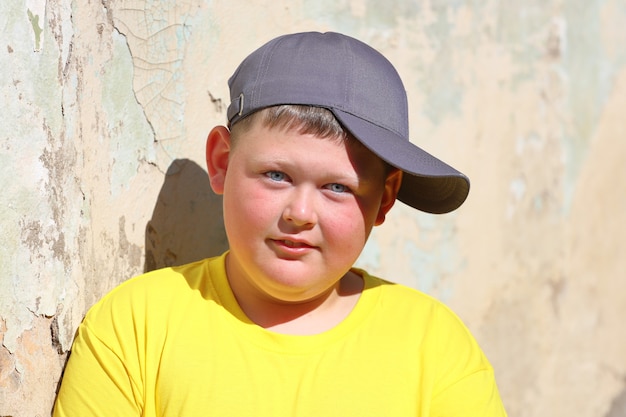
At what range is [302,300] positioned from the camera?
5.88ft

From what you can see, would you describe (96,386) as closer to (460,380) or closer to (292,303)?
(292,303)

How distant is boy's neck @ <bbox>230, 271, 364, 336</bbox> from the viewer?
1.77 m

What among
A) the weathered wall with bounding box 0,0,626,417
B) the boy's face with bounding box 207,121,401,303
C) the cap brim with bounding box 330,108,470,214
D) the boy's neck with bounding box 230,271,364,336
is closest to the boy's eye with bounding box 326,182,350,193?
the boy's face with bounding box 207,121,401,303

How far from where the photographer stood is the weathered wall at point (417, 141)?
5.20 ft

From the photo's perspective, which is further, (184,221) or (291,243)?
(184,221)

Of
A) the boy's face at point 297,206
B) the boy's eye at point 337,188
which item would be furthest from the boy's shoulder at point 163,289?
the boy's eye at point 337,188

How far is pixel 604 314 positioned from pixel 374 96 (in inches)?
73.4

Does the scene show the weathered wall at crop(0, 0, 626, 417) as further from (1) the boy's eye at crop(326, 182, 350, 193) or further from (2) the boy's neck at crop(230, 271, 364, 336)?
(1) the boy's eye at crop(326, 182, 350, 193)

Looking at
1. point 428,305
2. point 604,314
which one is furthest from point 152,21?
point 604,314

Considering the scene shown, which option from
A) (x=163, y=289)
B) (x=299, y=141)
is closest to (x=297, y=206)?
(x=299, y=141)

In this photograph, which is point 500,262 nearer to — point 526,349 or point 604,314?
point 526,349

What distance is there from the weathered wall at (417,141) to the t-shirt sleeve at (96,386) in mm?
44

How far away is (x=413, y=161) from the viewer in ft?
5.46

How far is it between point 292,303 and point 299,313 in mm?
26
